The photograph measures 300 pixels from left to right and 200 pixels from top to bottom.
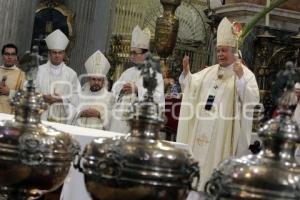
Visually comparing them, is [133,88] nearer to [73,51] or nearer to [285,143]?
[285,143]

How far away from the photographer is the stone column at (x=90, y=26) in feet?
40.8

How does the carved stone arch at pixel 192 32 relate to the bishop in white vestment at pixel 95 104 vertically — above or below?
above

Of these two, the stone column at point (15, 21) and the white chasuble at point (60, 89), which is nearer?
the white chasuble at point (60, 89)

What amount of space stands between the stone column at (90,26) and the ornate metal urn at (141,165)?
10.4 metres

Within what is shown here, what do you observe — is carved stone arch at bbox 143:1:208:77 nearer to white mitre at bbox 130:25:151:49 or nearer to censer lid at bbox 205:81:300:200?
white mitre at bbox 130:25:151:49

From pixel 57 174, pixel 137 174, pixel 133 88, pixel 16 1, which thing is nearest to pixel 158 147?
pixel 137 174

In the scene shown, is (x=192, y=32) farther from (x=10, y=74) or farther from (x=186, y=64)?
(x=186, y=64)

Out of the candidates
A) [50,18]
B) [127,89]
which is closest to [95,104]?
[127,89]

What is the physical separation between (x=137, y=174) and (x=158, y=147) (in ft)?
0.37

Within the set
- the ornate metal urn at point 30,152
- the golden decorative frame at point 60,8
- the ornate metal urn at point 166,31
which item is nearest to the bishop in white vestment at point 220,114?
the ornate metal urn at point 166,31

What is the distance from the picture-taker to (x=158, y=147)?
1.89 m

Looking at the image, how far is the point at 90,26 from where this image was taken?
41.5 feet

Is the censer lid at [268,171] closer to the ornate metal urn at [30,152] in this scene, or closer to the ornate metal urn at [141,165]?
the ornate metal urn at [141,165]

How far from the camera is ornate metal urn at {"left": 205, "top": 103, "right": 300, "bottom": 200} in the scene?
65.9 inches
